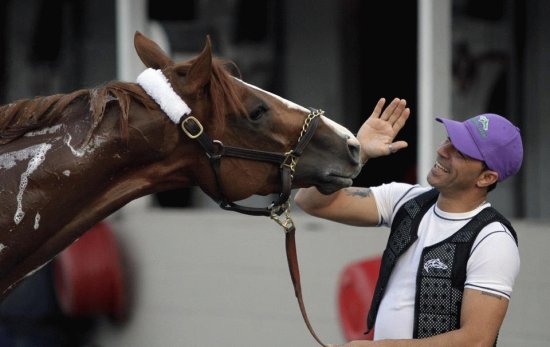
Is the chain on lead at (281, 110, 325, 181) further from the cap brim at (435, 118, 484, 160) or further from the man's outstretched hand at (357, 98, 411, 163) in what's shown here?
the cap brim at (435, 118, 484, 160)

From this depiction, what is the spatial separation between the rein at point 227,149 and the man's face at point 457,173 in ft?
1.31

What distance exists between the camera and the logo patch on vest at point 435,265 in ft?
9.20

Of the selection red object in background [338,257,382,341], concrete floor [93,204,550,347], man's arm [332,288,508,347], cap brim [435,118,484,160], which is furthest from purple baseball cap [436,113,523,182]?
concrete floor [93,204,550,347]

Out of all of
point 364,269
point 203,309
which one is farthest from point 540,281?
point 203,309

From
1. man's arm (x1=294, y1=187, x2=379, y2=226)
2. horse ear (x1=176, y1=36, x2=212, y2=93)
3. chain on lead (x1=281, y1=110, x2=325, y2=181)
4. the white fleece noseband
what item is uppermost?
horse ear (x1=176, y1=36, x2=212, y2=93)

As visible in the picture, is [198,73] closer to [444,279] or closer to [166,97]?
[166,97]

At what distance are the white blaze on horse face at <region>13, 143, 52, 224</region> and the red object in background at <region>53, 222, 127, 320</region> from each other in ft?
12.3

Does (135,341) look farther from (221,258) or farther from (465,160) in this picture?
(465,160)

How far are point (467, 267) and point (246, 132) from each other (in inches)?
29.6

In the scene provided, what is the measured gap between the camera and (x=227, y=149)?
2.83 m

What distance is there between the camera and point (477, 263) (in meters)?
2.75

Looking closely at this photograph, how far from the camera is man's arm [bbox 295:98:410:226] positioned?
10.3 ft

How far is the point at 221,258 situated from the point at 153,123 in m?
3.64

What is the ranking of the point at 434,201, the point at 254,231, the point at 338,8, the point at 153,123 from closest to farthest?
1. the point at 153,123
2. the point at 434,201
3. the point at 254,231
4. the point at 338,8
